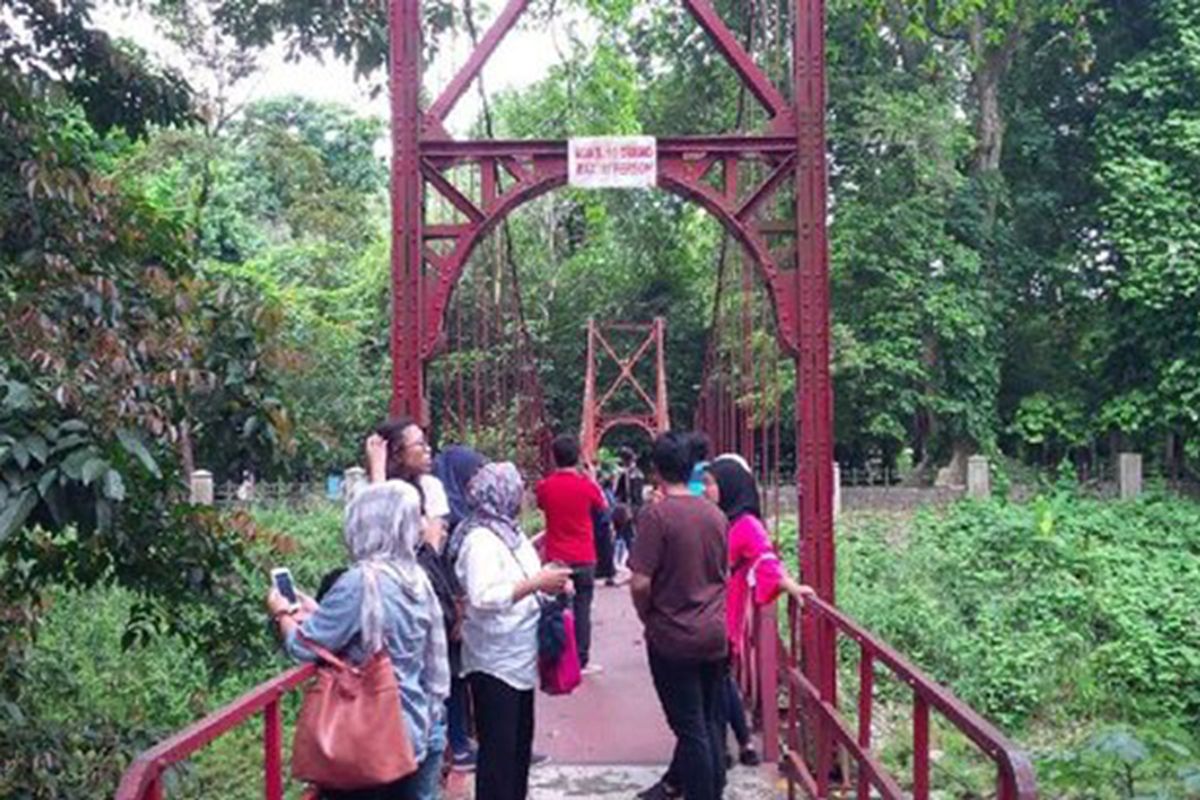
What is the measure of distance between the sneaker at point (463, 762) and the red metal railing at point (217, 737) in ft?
7.20

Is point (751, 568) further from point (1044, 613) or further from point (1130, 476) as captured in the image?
point (1130, 476)

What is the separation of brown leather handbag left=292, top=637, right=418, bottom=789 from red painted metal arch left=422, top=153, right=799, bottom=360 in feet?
8.81

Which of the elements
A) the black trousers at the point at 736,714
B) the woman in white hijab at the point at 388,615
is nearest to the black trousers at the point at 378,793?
the woman in white hijab at the point at 388,615

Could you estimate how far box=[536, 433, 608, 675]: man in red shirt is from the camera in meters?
6.40

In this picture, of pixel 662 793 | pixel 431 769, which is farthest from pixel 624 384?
pixel 431 769

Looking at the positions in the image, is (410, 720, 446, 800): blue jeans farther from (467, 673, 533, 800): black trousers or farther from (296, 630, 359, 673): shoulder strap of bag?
(296, 630, 359, 673): shoulder strap of bag

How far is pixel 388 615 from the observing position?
10.0 ft

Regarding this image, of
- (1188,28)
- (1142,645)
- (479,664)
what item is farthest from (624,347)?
(479,664)

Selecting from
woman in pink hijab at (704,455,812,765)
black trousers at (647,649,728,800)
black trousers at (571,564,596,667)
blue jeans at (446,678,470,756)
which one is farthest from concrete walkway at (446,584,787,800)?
black trousers at (647,649,728,800)

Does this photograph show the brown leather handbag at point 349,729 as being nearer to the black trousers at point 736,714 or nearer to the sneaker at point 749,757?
the black trousers at point 736,714

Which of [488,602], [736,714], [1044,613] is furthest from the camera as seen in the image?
[1044,613]

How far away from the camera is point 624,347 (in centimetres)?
3048

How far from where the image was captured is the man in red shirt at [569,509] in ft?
21.0

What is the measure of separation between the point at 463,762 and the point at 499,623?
144 centimetres
